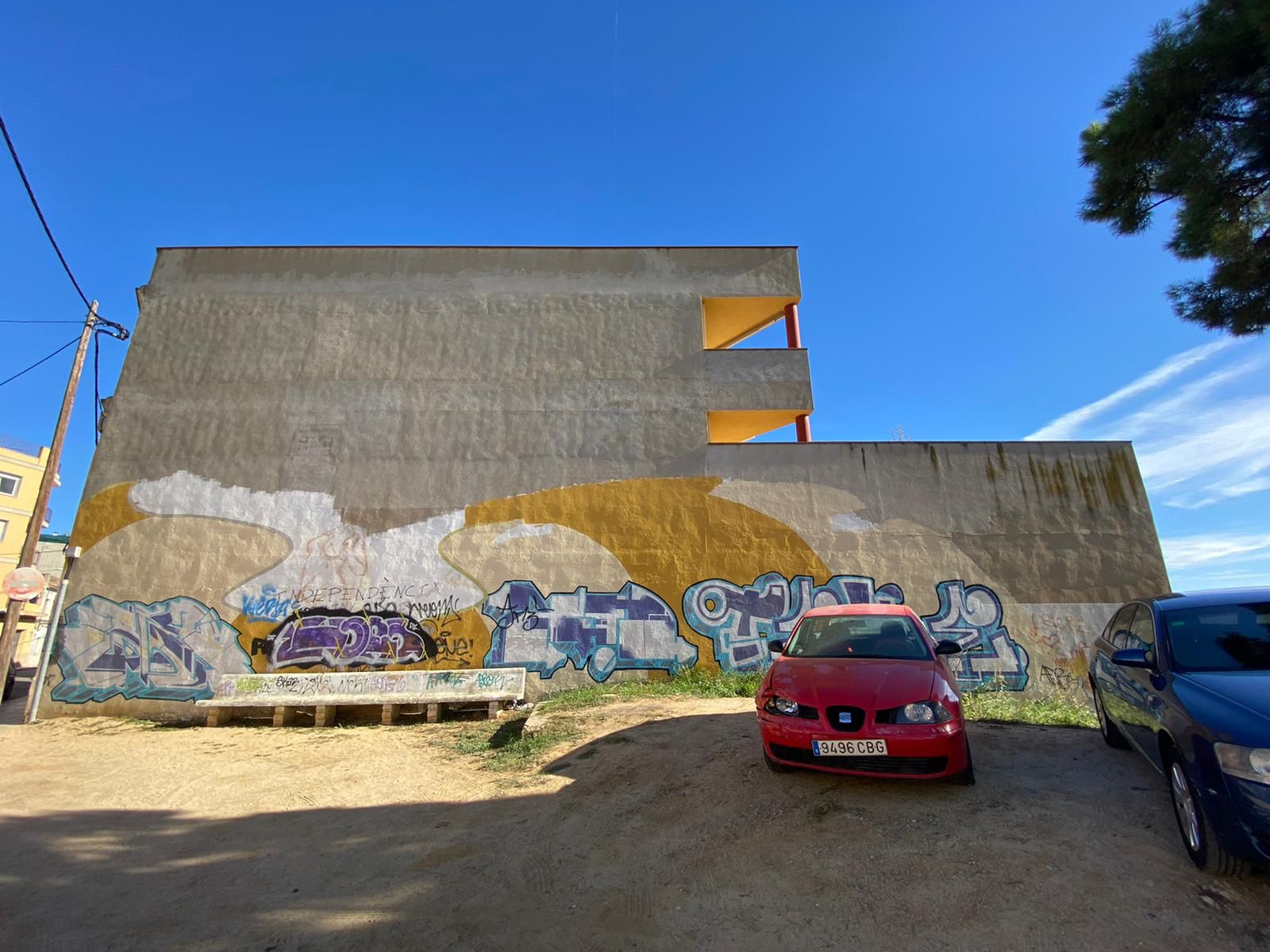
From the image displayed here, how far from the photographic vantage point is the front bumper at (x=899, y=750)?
13.3ft

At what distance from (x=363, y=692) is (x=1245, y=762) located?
35.6ft

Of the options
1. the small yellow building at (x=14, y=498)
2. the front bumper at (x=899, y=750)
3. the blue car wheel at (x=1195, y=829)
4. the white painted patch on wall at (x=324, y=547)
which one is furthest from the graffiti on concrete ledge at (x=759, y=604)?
the small yellow building at (x=14, y=498)

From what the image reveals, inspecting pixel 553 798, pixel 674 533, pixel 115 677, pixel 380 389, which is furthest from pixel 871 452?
pixel 115 677

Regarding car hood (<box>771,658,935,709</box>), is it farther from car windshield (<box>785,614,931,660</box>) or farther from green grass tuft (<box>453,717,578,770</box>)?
green grass tuft (<box>453,717,578,770</box>)

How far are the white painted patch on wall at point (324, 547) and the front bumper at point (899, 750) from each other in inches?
329

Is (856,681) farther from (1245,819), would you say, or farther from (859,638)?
(1245,819)

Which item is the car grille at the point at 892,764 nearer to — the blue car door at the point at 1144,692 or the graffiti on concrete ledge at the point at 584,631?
the blue car door at the point at 1144,692

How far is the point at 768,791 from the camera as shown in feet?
15.1

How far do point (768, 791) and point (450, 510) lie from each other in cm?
892

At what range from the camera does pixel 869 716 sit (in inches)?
163

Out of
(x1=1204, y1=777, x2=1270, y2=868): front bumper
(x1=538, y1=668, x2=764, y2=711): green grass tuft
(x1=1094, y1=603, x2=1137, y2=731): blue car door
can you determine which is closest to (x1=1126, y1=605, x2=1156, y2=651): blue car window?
(x1=1094, y1=603, x2=1137, y2=731): blue car door

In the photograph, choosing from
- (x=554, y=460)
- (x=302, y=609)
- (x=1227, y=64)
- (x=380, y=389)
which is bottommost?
(x=302, y=609)

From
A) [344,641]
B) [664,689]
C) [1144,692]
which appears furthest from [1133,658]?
[344,641]

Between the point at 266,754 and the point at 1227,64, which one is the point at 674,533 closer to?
the point at 266,754
